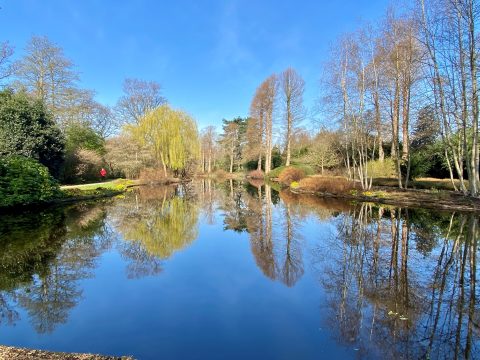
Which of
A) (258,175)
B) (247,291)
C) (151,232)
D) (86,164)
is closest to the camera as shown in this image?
(247,291)

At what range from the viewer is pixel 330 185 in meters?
18.0

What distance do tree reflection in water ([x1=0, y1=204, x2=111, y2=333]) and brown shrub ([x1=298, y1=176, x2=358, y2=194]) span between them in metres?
13.4

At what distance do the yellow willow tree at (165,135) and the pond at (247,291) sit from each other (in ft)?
68.7

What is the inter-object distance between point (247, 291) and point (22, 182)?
12.2 meters

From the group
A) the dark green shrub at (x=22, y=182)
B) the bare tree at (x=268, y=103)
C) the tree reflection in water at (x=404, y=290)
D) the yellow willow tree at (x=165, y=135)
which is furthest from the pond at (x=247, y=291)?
the bare tree at (x=268, y=103)

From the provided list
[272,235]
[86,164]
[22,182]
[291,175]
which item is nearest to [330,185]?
[291,175]

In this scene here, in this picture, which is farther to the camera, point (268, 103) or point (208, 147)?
point (208, 147)

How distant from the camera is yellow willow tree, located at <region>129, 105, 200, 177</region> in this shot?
29047 millimetres

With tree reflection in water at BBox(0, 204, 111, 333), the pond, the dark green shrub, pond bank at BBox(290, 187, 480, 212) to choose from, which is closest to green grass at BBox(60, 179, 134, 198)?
the dark green shrub

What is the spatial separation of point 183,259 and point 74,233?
14.0 feet

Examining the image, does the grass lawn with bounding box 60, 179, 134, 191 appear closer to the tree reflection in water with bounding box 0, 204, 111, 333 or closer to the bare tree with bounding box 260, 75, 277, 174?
the tree reflection in water with bounding box 0, 204, 111, 333

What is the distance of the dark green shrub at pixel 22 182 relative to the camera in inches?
464

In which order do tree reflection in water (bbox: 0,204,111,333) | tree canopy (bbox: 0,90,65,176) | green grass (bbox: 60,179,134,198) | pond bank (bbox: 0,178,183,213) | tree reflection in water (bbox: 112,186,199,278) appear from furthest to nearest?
green grass (bbox: 60,179,134,198), tree canopy (bbox: 0,90,65,176), pond bank (bbox: 0,178,183,213), tree reflection in water (bbox: 112,186,199,278), tree reflection in water (bbox: 0,204,111,333)

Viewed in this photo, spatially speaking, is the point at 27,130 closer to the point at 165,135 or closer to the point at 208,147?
the point at 165,135
